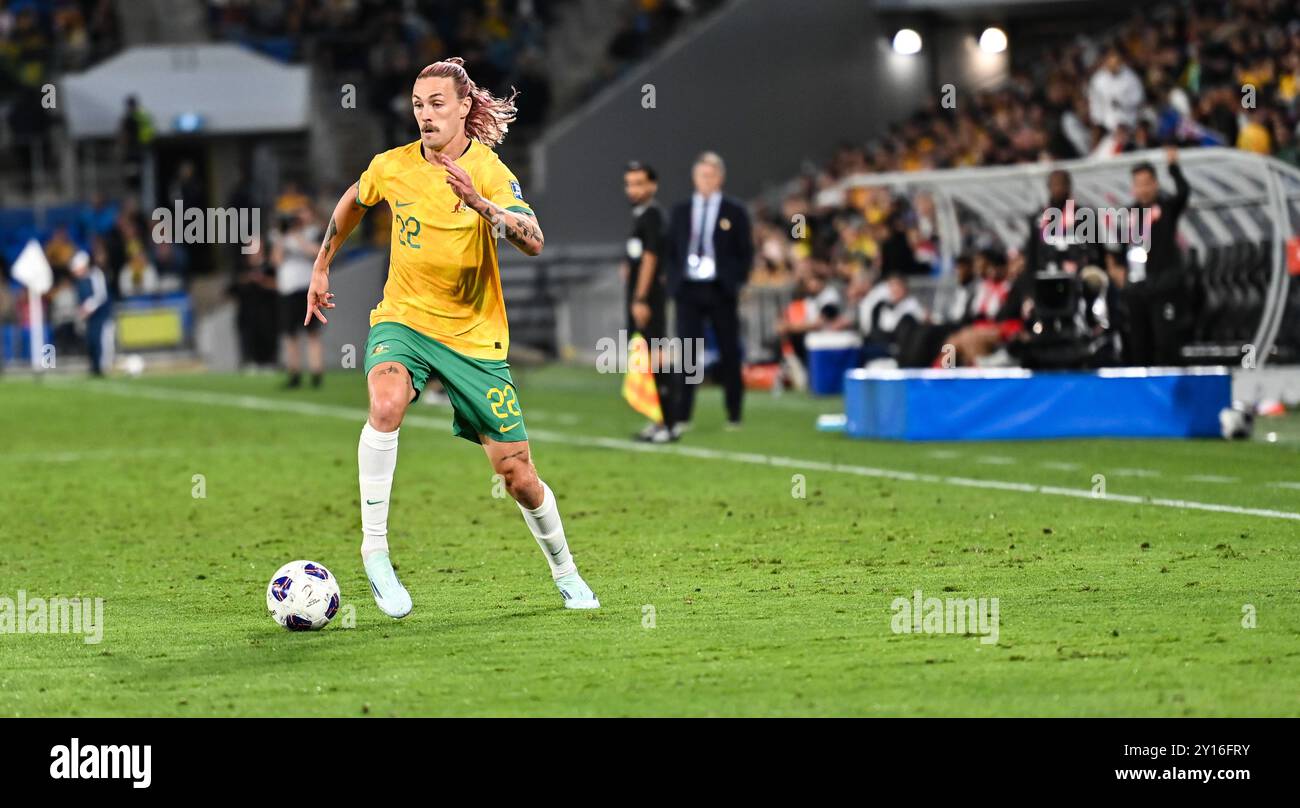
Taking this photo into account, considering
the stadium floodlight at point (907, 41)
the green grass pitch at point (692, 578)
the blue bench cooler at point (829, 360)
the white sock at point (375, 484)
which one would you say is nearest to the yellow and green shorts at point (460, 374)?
the white sock at point (375, 484)

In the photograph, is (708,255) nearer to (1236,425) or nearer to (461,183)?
(1236,425)

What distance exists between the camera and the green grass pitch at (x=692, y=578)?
6855 mm

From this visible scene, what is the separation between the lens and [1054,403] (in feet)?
55.3

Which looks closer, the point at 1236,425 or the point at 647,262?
the point at 1236,425

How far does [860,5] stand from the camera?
3794cm

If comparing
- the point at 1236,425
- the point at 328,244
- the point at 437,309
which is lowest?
the point at 1236,425

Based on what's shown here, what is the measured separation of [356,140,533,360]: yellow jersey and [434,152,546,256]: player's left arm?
230 mm

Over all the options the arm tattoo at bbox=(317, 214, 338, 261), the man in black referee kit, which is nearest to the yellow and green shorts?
the arm tattoo at bbox=(317, 214, 338, 261)

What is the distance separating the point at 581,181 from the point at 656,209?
20.4 m

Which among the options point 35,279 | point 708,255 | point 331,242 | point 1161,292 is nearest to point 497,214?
point 331,242

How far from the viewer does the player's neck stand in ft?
28.1

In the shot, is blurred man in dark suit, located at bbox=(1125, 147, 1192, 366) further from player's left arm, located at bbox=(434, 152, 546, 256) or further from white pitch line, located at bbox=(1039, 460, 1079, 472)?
player's left arm, located at bbox=(434, 152, 546, 256)

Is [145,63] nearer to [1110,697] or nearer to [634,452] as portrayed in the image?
[634,452]

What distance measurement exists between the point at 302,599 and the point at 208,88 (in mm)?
33870
